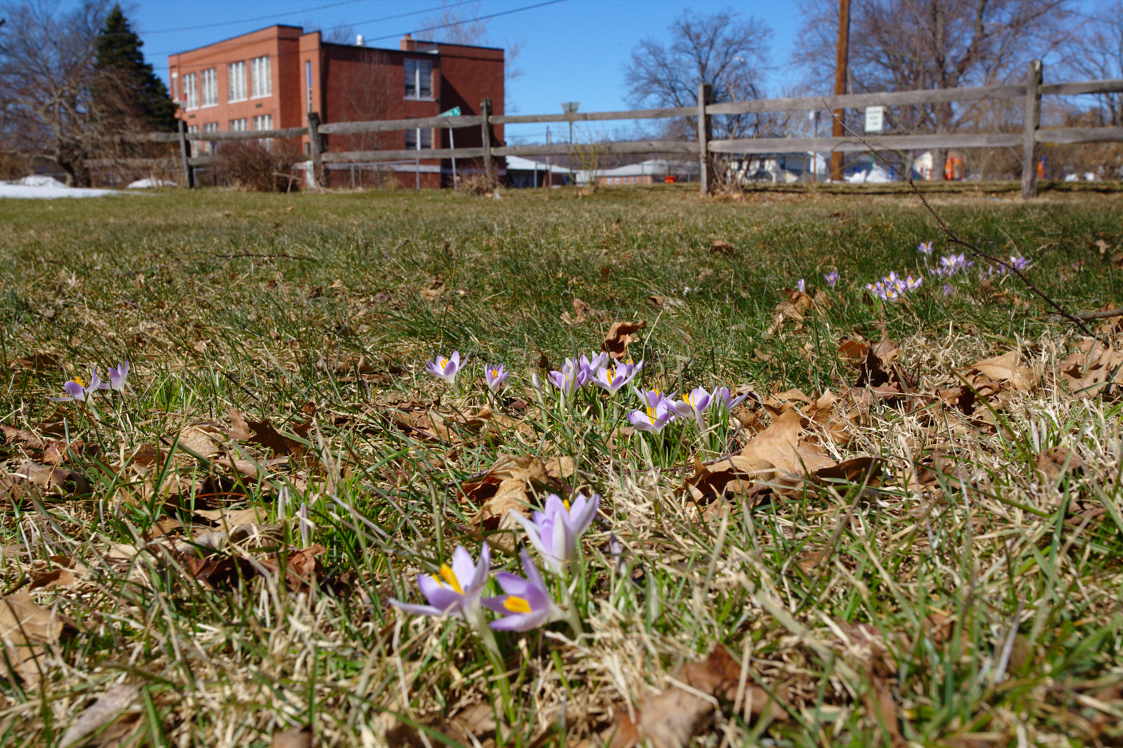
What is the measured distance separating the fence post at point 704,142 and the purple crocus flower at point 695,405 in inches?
517

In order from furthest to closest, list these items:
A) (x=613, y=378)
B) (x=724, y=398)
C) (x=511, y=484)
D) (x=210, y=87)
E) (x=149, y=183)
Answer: (x=210, y=87), (x=149, y=183), (x=613, y=378), (x=724, y=398), (x=511, y=484)

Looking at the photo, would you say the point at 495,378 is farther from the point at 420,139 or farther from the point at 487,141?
the point at 420,139

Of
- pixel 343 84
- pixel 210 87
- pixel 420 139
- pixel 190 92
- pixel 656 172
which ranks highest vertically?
pixel 190 92

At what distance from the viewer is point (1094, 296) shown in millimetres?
2779

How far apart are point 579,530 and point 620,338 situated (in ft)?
4.78

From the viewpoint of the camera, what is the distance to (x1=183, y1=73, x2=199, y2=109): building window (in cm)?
5653

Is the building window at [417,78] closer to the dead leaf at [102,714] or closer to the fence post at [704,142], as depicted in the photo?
the fence post at [704,142]

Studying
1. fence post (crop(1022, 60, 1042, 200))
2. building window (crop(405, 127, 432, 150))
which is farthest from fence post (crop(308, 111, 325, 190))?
building window (crop(405, 127, 432, 150))

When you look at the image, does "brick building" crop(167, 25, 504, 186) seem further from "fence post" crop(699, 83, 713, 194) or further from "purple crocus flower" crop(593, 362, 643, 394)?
"purple crocus flower" crop(593, 362, 643, 394)

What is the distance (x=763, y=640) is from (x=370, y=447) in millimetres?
1029

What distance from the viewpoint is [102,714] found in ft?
3.05

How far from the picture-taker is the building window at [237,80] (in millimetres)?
51219

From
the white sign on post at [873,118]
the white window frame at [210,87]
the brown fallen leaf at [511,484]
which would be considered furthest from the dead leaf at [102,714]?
the white window frame at [210,87]

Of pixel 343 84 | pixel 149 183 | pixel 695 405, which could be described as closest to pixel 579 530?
pixel 695 405
